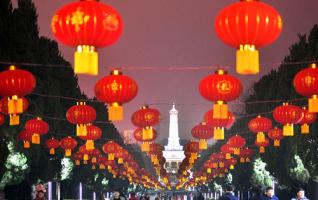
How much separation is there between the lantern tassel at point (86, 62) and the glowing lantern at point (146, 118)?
1732 cm

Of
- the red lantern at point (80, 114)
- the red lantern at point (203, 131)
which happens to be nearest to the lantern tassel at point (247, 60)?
the red lantern at point (80, 114)

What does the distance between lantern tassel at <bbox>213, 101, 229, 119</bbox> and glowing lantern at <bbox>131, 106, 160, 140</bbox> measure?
9.18 metres

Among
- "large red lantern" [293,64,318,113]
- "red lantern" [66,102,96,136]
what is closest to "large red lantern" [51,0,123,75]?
"large red lantern" [293,64,318,113]

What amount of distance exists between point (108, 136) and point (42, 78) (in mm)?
40611

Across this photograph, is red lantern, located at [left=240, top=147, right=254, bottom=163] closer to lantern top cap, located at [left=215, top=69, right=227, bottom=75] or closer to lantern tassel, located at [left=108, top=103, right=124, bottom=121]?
lantern top cap, located at [left=215, top=69, right=227, bottom=75]

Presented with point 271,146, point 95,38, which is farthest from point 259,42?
point 271,146

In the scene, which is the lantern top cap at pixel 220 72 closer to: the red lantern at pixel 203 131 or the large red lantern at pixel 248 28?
the large red lantern at pixel 248 28

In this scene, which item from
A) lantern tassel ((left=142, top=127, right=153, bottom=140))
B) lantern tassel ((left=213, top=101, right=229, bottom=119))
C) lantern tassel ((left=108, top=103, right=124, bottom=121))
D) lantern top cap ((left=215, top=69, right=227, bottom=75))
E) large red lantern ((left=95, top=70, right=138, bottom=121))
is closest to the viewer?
lantern tassel ((left=108, top=103, right=124, bottom=121))

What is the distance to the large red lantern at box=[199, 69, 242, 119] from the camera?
25062mm

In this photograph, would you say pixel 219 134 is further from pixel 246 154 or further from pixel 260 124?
pixel 246 154

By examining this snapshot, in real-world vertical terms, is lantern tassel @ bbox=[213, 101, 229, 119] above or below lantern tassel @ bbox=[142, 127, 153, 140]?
below

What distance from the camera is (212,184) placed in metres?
132

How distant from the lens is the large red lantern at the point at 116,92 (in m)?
24.8

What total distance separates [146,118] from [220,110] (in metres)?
9.48
